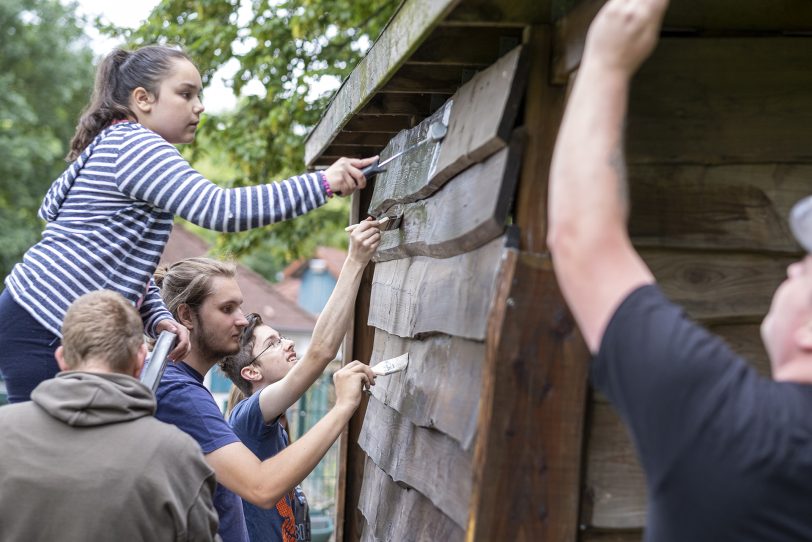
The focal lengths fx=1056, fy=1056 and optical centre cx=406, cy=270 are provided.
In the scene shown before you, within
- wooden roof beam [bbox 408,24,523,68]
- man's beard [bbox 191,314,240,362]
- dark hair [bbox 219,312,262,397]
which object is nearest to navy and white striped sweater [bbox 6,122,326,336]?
wooden roof beam [bbox 408,24,523,68]

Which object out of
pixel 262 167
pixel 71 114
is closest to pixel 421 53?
pixel 262 167

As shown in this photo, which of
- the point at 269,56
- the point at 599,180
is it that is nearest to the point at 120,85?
the point at 599,180

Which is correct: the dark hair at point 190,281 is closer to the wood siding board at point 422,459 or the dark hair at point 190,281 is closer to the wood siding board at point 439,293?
the wood siding board at point 439,293

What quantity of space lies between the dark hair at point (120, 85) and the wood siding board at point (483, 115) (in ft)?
3.53

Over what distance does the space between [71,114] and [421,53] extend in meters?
28.9

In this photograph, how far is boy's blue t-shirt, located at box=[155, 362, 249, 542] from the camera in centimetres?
350

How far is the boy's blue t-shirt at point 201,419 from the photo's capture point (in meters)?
3.50

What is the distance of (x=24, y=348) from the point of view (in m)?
3.29

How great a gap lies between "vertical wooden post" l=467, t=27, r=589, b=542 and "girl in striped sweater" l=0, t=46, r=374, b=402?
98 centimetres

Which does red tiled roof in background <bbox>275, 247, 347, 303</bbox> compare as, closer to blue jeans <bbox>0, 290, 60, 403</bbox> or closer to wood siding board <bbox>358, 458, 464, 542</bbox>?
wood siding board <bbox>358, 458, 464, 542</bbox>

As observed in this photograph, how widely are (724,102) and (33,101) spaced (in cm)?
2800

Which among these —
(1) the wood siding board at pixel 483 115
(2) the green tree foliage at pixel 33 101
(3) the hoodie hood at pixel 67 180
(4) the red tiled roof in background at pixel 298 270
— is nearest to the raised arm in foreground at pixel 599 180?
(1) the wood siding board at pixel 483 115

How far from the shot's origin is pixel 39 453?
2.72m

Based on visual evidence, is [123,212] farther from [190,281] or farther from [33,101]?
[33,101]
